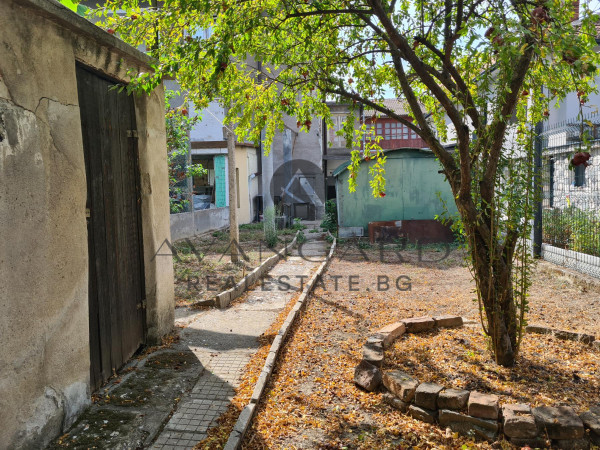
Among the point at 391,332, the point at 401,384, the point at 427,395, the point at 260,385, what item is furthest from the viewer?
the point at 391,332

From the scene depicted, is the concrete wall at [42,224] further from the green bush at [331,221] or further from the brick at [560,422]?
the green bush at [331,221]

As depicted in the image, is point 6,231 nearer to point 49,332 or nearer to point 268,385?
point 49,332

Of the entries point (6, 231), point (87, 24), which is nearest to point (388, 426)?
point (6, 231)

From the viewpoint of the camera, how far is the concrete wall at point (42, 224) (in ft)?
10.3

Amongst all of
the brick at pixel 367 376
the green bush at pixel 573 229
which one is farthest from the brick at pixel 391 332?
the green bush at pixel 573 229

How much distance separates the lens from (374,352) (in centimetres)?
469

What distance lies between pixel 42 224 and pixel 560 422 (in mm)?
3969

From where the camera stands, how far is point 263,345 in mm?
5801

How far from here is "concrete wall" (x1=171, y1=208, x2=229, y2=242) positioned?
14312mm

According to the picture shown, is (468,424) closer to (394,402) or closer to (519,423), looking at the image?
(519,423)

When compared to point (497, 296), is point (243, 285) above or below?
below

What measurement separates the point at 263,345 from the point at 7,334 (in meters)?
3.17

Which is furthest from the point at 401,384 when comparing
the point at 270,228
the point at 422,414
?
the point at 270,228

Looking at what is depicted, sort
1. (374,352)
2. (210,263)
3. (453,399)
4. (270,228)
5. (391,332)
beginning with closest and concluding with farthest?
(453,399), (374,352), (391,332), (210,263), (270,228)
